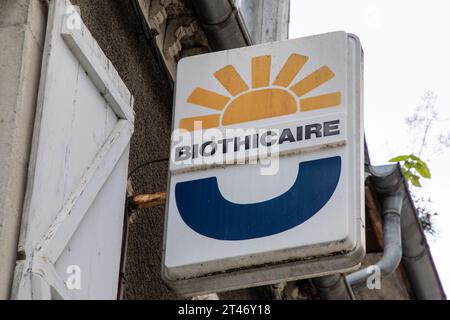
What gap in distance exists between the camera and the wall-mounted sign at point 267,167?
17.1 feet

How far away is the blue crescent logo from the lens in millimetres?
5285

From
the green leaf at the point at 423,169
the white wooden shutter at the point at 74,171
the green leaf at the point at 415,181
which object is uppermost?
the green leaf at the point at 423,169

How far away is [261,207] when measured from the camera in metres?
5.39

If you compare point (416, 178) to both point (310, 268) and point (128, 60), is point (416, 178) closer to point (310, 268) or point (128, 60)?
point (128, 60)

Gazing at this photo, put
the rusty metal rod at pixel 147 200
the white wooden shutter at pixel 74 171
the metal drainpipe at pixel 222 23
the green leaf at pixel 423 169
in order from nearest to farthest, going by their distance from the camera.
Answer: the white wooden shutter at pixel 74 171
the rusty metal rod at pixel 147 200
the metal drainpipe at pixel 222 23
the green leaf at pixel 423 169

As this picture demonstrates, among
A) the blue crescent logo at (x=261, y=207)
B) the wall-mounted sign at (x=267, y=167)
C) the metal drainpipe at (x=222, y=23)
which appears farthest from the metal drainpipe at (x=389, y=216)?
the blue crescent logo at (x=261, y=207)

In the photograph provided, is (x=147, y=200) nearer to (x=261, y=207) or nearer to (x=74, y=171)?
(x=261, y=207)

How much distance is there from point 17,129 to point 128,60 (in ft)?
5.83

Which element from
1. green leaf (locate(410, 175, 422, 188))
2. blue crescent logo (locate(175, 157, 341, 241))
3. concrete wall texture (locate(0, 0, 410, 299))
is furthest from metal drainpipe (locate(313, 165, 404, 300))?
blue crescent logo (locate(175, 157, 341, 241))

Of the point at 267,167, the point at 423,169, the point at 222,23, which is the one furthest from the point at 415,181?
the point at 267,167

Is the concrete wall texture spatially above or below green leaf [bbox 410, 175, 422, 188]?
below

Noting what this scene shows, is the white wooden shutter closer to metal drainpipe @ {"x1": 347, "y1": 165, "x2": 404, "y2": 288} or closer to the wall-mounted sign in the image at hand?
the wall-mounted sign

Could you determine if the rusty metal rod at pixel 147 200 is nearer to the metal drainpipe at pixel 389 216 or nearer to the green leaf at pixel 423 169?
the metal drainpipe at pixel 389 216

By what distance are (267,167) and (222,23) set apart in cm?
179
